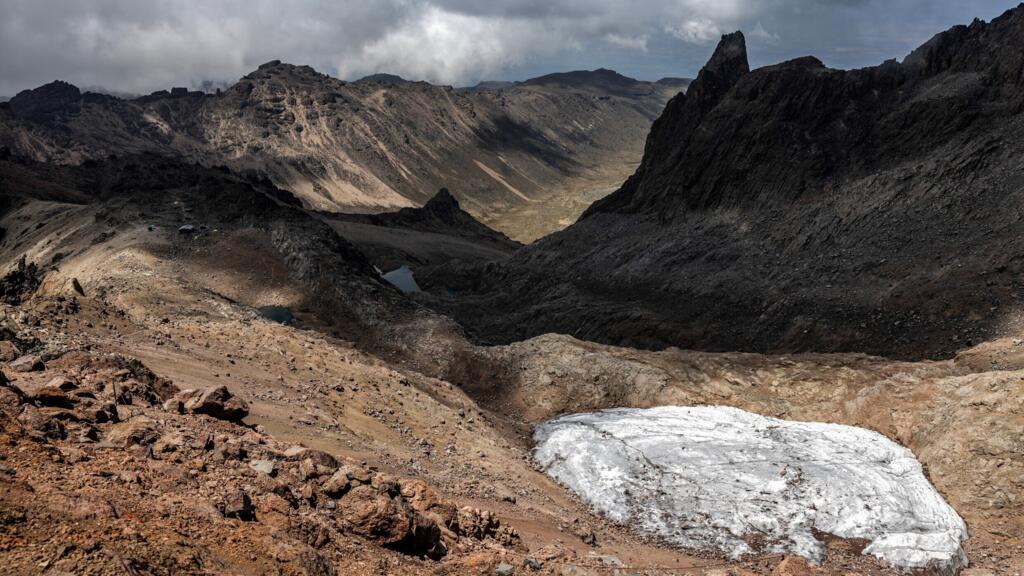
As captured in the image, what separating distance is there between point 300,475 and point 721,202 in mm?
48131

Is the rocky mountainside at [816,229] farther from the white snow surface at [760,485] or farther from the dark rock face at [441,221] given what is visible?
the dark rock face at [441,221]

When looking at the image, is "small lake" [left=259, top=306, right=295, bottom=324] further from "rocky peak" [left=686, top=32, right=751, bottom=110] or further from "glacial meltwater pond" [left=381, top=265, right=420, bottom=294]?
"rocky peak" [left=686, top=32, right=751, bottom=110]

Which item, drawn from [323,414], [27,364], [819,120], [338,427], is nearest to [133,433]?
[27,364]

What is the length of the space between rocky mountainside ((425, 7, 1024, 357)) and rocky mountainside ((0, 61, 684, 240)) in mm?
57493

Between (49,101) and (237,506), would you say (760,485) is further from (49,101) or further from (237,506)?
(49,101)

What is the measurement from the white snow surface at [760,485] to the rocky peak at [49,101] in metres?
174

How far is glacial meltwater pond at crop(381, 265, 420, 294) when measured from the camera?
59562 millimetres

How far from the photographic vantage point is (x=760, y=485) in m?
18.5

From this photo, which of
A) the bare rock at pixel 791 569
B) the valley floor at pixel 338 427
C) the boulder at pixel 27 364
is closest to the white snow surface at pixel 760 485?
the valley floor at pixel 338 427

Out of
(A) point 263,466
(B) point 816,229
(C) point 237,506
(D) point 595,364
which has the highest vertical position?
(B) point 816,229

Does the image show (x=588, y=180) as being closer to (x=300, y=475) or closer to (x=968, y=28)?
(x=968, y=28)

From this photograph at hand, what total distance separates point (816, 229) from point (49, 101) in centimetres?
18602

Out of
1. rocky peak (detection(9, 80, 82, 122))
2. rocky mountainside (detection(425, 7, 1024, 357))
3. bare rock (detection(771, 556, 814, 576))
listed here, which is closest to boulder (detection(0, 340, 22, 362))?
bare rock (detection(771, 556, 814, 576))

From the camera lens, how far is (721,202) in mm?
53781
